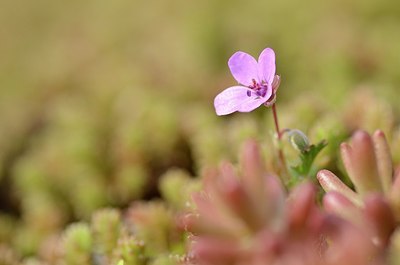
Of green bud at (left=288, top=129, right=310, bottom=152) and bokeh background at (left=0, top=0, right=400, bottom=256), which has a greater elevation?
bokeh background at (left=0, top=0, right=400, bottom=256)

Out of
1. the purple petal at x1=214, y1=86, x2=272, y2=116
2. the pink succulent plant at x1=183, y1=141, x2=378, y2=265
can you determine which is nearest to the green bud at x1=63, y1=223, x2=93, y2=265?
the purple petal at x1=214, y1=86, x2=272, y2=116

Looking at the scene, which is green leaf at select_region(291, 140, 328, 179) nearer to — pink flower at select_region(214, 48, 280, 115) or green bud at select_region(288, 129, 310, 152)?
green bud at select_region(288, 129, 310, 152)

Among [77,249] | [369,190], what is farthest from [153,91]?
[369,190]

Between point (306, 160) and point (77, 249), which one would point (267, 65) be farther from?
point (77, 249)

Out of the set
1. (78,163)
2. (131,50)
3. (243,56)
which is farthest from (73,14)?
(243,56)

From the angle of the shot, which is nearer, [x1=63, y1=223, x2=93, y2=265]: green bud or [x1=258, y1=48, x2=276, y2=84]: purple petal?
[x1=258, y1=48, x2=276, y2=84]: purple petal

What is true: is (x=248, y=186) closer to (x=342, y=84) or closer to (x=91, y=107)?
(x=342, y=84)

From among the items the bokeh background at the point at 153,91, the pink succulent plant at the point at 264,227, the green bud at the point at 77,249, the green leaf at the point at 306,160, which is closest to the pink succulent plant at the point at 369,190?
the pink succulent plant at the point at 264,227
